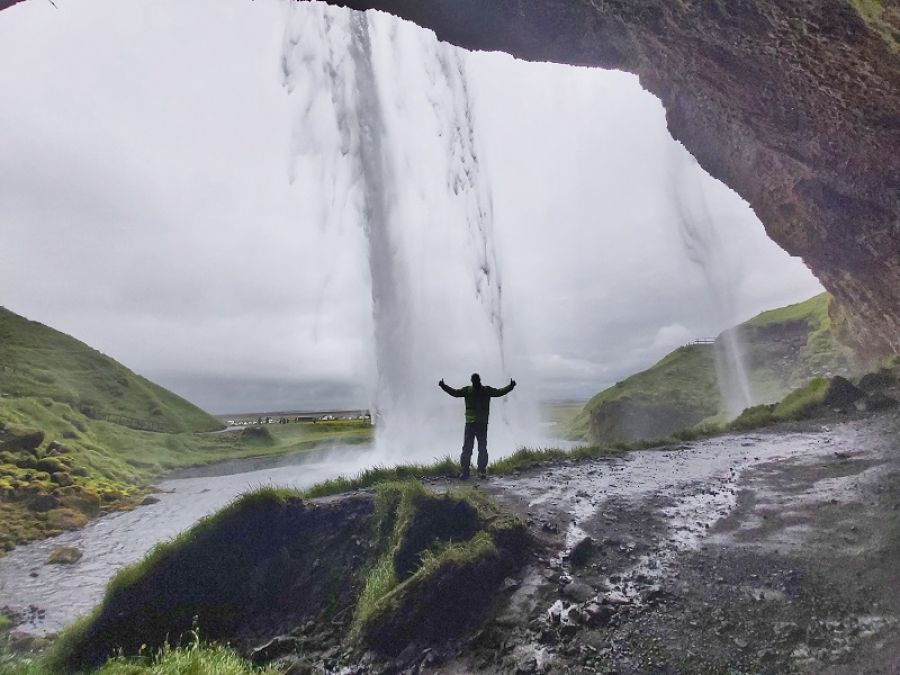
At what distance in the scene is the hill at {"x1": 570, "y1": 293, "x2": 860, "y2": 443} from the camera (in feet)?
156

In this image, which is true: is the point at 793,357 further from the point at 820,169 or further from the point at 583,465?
the point at 583,465

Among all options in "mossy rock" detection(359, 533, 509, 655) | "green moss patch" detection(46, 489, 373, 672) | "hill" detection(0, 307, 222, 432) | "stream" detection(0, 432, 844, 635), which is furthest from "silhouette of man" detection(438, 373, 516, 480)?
"hill" detection(0, 307, 222, 432)

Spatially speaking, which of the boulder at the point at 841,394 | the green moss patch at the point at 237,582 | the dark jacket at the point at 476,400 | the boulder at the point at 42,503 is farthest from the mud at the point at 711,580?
the boulder at the point at 42,503

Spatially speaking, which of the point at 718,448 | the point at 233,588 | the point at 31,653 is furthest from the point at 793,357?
the point at 31,653

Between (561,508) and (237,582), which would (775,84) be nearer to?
(561,508)

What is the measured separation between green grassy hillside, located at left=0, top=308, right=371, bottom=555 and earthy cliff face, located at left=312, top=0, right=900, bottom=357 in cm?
2390

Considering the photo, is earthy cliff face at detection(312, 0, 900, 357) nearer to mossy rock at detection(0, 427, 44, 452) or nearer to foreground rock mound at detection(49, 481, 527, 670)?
foreground rock mound at detection(49, 481, 527, 670)

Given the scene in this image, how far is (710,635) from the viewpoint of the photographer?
17.8 feet

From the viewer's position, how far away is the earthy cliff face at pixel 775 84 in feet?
35.9

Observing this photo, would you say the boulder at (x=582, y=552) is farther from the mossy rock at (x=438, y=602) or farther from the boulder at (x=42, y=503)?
the boulder at (x=42, y=503)

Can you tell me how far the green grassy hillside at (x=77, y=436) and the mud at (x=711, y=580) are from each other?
21.7 m

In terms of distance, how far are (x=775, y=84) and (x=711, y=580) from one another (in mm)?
15927

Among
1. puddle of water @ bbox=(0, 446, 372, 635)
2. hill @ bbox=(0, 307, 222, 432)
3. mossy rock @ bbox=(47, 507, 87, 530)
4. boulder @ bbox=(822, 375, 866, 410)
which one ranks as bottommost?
puddle of water @ bbox=(0, 446, 372, 635)

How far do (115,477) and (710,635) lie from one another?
28.8m
